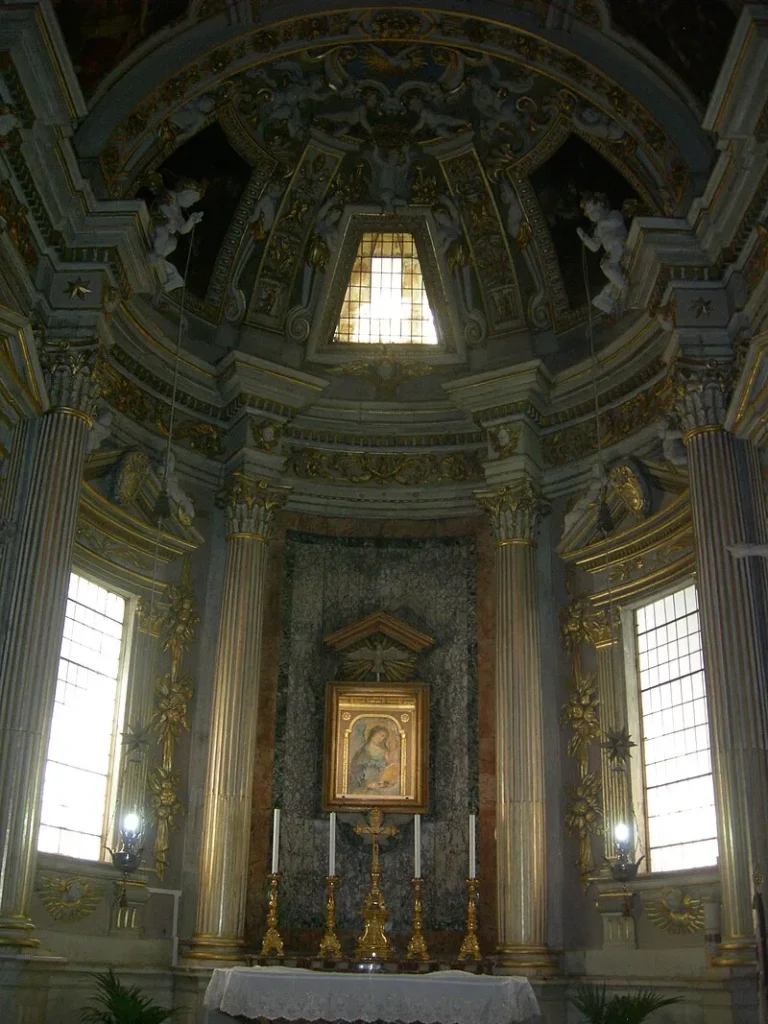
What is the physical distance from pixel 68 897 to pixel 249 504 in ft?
15.6

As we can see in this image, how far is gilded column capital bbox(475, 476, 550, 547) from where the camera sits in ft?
45.6

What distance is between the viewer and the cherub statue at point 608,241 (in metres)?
12.9

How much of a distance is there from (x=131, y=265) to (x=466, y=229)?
4694 millimetres

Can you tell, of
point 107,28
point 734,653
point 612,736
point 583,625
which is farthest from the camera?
point 583,625

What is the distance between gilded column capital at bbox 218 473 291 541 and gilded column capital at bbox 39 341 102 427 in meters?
2.60

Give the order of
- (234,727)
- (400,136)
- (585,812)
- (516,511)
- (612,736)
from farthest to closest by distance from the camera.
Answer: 1. (400,136)
2. (516,511)
3. (234,727)
4. (585,812)
5. (612,736)

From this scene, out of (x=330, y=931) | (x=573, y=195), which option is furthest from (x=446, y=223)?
(x=330, y=931)

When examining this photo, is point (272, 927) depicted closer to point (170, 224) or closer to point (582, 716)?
point (582, 716)

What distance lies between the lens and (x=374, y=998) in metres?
9.20

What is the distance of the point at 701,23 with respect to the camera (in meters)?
11.7

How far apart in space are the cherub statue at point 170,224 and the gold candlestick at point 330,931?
21.6ft

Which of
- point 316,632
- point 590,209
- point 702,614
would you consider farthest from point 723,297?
point 316,632

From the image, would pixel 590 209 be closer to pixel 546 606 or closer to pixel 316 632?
pixel 546 606

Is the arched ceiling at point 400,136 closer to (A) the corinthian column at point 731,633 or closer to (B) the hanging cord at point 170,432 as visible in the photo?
(B) the hanging cord at point 170,432
